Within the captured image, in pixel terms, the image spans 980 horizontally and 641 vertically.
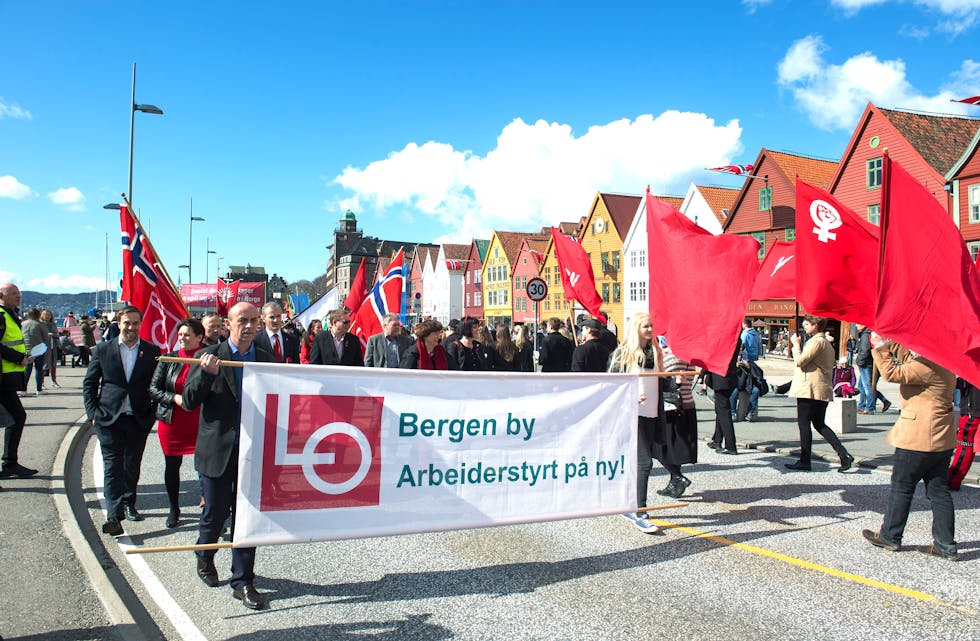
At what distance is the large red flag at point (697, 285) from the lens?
19.6 ft

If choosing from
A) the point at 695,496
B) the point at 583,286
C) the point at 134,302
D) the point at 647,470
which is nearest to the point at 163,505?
the point at 134,302

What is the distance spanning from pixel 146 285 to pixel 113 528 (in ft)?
10.9

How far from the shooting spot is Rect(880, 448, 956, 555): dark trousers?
5.43 m

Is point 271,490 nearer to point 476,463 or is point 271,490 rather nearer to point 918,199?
point 476,463

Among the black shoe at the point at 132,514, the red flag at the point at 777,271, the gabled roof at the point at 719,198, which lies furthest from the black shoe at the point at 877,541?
the gabled roof at the point at 719,198

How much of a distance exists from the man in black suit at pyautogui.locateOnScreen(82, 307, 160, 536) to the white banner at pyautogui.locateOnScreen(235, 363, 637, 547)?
2.43 m

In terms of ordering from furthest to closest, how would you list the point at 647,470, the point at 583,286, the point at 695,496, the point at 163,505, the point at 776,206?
the point at 776,206 → the point at 583,286 → the point at 695,496 → the point at 163,505 → the point at 647,470

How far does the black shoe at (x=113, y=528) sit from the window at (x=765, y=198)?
44.7 m

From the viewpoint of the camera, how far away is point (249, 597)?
4.43 meters

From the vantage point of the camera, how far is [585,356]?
8.45 m

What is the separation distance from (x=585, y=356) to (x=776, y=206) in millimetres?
40113

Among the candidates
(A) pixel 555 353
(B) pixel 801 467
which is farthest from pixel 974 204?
(B) pixel 801 467

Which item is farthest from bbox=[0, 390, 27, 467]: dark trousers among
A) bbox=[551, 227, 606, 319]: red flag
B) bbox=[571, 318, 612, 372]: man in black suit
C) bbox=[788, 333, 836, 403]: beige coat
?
bbox=[788, 333, 836, 403]: beige coat

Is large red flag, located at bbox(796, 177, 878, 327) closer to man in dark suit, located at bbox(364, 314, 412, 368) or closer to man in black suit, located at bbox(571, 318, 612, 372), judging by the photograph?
man in black suit, located at bbox(571, 318, 612, 372)
